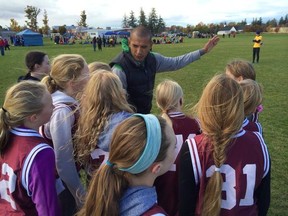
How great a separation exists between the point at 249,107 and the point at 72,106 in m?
1.51

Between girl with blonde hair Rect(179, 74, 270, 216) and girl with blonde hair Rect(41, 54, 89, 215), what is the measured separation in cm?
101

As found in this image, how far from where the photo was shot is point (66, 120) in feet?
8.21

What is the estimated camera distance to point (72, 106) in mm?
2648

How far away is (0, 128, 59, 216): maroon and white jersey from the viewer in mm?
1981

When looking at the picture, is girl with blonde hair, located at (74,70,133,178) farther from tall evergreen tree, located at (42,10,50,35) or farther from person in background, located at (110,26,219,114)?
tall evergreen tree, located at (42,10,50,35)

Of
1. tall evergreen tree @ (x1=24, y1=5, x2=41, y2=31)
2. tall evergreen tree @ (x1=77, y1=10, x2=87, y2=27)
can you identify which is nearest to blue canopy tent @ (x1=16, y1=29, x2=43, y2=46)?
tall evergreen tree @ (x1=24, y1=5, x2=41, y2=31)

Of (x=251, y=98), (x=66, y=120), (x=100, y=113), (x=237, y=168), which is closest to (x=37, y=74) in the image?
(x=66, y=120)

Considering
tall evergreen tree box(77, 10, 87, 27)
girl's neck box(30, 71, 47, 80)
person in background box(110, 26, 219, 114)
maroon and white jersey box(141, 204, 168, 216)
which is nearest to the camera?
maroon and white jersey box(141, 204, 168, 216)

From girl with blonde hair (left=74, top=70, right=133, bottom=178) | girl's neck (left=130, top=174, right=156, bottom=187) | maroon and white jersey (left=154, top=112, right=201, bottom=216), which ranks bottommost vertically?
maroon and white jersey (left=154, top=112, right=201, bottom=216)

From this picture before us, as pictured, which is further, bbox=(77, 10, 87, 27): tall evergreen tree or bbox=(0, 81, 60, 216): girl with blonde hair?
bbox=(77, 10, 87, 27): tall evergreen tree

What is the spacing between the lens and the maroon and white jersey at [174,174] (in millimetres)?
2748

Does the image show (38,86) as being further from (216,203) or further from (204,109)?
(216,203)

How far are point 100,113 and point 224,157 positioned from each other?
999mm

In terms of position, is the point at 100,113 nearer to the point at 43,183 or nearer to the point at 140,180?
the point at 43,183
